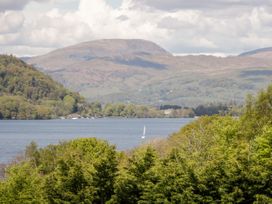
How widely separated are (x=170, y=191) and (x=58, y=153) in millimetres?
43815

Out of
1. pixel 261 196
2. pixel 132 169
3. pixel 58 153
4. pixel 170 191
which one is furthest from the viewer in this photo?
pixel 58 153

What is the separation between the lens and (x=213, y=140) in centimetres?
8356

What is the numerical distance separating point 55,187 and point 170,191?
11.0 meters

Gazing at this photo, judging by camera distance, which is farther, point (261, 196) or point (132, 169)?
point (132, 169)

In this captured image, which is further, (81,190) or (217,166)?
(81,190)

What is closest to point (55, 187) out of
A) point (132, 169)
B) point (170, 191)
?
point (132, 169)

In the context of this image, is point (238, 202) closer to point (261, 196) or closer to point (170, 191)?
point (261, 196)

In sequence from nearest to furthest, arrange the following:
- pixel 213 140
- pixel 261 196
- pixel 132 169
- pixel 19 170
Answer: pixel 261 196 < pixel 132 169 < pixel 19 170 < pixel 213 140

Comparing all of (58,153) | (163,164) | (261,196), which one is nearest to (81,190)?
(163,164)

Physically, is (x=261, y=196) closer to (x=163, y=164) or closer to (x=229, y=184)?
(x=229, y=184)

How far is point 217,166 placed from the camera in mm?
56906

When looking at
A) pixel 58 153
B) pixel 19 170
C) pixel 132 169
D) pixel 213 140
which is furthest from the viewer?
pixel 58 153

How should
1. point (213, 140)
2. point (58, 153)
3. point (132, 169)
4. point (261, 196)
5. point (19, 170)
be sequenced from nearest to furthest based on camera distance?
point (261, 196) → point (132, 169) → point (19, 170) → point (213, 140) → point (58, 153)

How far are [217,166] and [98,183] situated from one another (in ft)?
35.1
